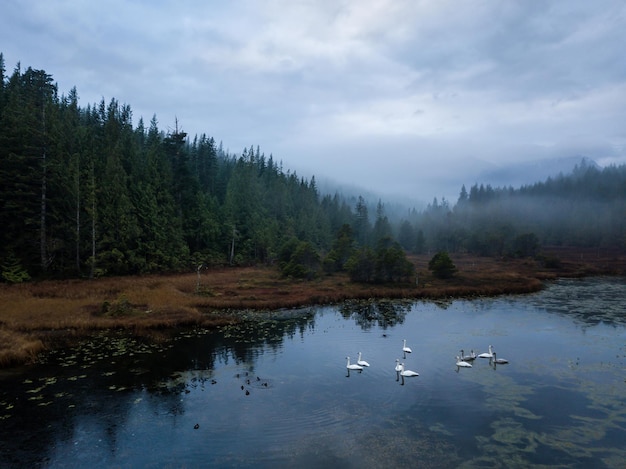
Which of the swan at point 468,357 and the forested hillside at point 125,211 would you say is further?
the forested hillside at point 125,211

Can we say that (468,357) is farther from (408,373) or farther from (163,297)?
(163,297)

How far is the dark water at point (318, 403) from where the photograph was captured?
1599cm

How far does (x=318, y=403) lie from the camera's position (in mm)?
20641

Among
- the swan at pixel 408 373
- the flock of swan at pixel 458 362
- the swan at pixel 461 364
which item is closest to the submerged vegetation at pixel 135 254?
the flock of swan at pixel 458 362

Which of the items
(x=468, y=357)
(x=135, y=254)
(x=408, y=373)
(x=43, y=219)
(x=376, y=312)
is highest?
(x=43, y=219)

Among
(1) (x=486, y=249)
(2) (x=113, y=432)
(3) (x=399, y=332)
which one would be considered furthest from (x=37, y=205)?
(1) (x=486, y=249)

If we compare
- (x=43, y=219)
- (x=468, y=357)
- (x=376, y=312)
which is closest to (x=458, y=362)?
(x=468, y=357)

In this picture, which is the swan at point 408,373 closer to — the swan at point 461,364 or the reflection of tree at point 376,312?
the swan at point 461,364

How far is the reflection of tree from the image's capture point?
39531 mm

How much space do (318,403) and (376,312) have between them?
2532cm

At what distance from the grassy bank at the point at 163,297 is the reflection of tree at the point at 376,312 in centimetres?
330

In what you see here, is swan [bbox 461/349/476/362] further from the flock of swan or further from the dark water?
the dark water

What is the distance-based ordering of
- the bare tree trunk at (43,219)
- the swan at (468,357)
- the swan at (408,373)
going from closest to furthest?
1. the swan at (408,373)
2. the swan at (468,357)
3. the bare tree trunk at (43,219)

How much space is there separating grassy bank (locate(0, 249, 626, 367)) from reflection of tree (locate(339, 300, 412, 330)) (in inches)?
130
